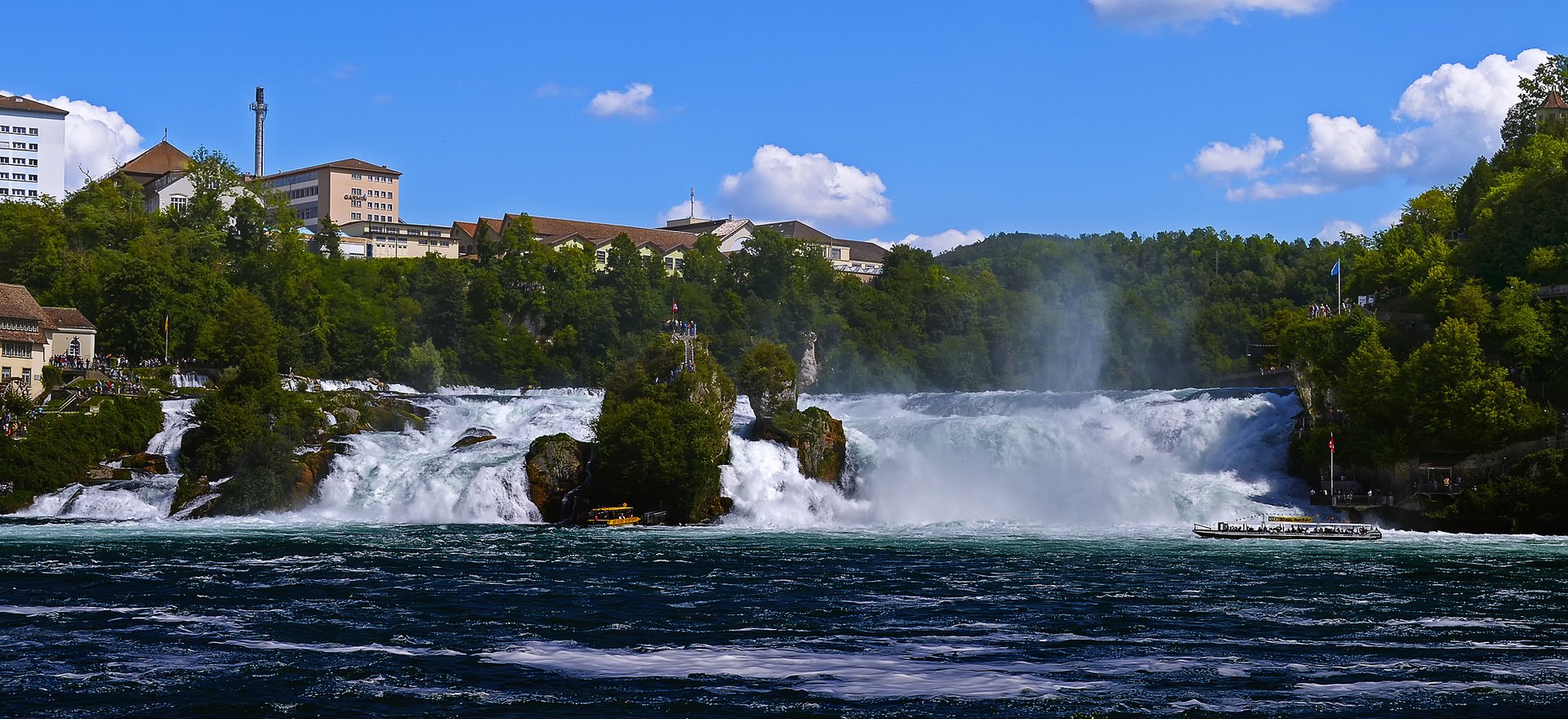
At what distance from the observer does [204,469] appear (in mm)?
72438

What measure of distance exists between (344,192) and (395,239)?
13.3m

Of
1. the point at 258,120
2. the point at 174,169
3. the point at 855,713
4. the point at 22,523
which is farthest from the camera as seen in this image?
the point at 258,120

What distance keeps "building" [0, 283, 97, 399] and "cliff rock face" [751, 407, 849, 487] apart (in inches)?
1427

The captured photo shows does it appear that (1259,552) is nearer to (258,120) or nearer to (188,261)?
(188,261)

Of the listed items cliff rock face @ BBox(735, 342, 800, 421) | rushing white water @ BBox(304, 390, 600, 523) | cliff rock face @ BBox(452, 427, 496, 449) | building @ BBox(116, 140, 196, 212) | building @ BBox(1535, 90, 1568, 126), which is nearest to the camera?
rushing white water @ BBox(304, 390, 600, 523)

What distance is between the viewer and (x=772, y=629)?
121ft

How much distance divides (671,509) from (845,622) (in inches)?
1221

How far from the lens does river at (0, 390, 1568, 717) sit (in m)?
29.6

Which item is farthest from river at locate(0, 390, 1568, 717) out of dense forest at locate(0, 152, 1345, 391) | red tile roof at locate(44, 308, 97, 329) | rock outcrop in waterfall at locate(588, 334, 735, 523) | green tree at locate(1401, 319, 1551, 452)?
dense forest at locate(0, 152, 1345, 391)

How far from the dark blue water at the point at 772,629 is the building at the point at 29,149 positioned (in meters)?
117

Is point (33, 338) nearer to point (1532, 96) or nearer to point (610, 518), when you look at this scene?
point (610, 518)

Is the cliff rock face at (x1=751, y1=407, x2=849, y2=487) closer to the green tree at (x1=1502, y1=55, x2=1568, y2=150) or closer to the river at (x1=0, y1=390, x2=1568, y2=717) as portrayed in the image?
the river at (x1=0, y1=390, x2=1568, y2=717)

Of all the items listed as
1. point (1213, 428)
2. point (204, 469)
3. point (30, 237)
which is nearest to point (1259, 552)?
point (1213, 428)

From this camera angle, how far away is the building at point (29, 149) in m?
159
